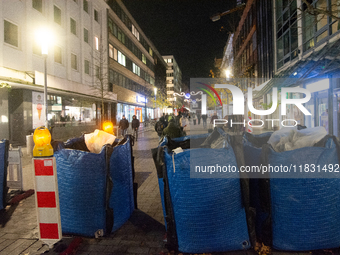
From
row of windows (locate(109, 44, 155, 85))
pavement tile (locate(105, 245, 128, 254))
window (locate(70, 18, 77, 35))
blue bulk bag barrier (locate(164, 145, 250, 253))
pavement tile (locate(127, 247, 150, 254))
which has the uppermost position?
row of windows (locate(109, 44, 155, 85))

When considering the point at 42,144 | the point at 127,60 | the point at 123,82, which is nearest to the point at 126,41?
the point at 127,60

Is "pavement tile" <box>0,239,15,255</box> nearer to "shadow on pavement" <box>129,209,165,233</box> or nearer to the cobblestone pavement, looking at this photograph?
the cobblestone pavement

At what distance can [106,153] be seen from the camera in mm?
3215

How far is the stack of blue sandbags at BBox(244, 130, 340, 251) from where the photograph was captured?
2688mm

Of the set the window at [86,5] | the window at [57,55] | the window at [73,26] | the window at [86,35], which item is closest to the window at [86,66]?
the window at [86,35]

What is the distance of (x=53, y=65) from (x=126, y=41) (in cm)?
2257

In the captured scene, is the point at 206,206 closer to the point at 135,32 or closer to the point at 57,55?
the point at 57,55

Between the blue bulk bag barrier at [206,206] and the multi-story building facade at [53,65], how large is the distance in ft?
34.7

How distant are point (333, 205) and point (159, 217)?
2.41 m

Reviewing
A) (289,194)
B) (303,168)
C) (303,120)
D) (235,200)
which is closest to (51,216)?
(235,200)

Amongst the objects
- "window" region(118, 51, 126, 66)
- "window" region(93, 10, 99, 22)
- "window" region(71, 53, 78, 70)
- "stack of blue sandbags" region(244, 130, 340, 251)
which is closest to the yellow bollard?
"stack of blue sandbags" region(244, 130, 340, 251)

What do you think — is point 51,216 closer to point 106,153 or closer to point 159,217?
point 106,153

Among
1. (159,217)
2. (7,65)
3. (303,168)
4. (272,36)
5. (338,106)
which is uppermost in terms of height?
(272,36)

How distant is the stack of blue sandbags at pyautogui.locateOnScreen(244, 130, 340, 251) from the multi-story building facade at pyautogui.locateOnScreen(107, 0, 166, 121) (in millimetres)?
25557
